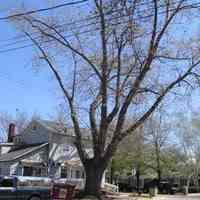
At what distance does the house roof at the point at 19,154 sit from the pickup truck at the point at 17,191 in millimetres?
19726

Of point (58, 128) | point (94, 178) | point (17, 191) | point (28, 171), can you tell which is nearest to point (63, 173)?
point (28, 171)

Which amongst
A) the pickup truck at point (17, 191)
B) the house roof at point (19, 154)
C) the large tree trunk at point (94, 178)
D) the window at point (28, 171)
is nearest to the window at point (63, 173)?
the house roof at point (19, 154)

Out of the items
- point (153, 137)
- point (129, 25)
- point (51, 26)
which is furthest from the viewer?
point (153, 137)

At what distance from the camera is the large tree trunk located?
33.2 metres

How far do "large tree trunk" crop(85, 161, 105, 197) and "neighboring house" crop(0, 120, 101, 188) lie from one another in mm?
15466

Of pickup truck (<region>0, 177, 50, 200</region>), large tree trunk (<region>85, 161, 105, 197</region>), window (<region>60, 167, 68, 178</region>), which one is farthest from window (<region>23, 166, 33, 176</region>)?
pickup truck (<region>0, 177, 50, 200</region>)

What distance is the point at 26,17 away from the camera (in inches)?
1324

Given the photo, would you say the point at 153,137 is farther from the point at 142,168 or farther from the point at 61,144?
the point at 61,144

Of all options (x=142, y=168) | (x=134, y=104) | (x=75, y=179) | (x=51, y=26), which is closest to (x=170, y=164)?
(x=142, y=168)

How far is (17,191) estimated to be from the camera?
89.4ft

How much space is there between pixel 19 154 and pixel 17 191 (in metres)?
22.0

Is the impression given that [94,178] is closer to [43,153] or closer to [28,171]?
[28,171]

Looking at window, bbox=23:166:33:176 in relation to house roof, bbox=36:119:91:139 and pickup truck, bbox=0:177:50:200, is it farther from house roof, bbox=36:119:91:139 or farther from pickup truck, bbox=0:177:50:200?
pickup truck, bbox=0:177:50:200

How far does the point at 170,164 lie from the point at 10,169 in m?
26.4
